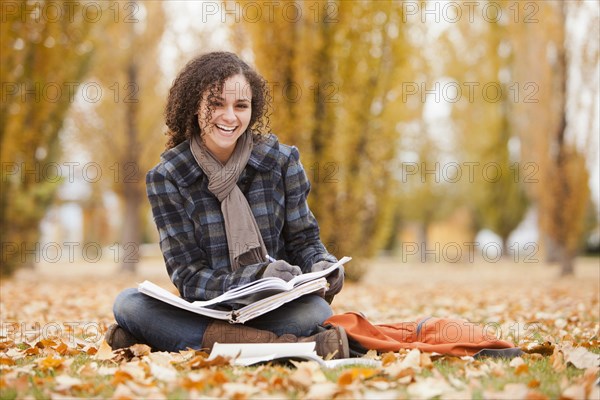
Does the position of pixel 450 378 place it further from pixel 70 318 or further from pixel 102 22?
pixel 102 22

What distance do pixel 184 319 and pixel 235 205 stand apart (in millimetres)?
609

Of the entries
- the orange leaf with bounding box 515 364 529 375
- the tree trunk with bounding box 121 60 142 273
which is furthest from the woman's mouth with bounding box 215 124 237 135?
the tree trunk with bounding box 121 60 142 273

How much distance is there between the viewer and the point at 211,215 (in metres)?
3.50

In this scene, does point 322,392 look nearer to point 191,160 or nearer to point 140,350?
point 140,350

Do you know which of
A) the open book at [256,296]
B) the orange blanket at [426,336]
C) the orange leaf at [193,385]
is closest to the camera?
the orange leaf at [193,385]

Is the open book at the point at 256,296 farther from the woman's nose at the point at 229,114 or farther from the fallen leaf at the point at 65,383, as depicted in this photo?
the woman's nose at the point at 229,114

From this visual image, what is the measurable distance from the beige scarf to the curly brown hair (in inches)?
7.5

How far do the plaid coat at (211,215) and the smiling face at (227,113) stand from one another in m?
0.16

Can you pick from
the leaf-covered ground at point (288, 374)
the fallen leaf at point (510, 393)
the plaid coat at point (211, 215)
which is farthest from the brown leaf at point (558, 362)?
the plaid coat at point (211, 215)

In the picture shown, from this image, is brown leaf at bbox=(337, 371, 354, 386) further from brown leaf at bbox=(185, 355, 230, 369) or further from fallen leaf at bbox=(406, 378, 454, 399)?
brown leaf at bbox=(185, 355, 230, 369)

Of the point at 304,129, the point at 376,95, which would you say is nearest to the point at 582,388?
the point at 304,129

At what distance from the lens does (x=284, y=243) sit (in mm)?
3746

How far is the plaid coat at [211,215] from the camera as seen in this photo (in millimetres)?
3457

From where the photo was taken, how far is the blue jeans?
130 inches
